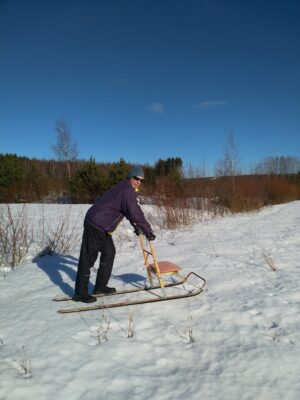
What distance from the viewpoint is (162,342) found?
3285 mm

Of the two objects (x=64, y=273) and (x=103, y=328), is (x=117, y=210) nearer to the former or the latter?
(x=103, y=328)

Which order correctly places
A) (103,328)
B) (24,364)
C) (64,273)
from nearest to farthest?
(24,364) → (103,328) → (64,273)

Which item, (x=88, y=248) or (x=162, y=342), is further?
(x=88, y=248)

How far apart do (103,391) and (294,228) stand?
9.30 metres

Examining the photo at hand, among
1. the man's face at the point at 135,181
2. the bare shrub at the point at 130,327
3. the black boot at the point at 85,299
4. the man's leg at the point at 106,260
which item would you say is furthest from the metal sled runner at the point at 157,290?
the man's face at the point at 135,181

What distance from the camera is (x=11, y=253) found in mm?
7117

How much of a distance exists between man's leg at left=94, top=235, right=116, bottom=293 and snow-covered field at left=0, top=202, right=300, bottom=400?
0.53 m

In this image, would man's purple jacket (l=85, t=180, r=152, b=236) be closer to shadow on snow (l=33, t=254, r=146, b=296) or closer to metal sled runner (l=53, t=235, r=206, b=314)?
metal sled runner (l=53, t=235, r=206, b=314)

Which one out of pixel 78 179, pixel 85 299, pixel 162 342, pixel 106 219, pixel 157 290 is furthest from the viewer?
pixel 78 179

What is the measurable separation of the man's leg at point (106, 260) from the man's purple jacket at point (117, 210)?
25 cm

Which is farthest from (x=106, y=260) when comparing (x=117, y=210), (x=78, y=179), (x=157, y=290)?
(x=78, y=179)

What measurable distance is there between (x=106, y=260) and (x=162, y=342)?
158 cm

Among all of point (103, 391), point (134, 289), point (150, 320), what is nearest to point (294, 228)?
point (134, 289)

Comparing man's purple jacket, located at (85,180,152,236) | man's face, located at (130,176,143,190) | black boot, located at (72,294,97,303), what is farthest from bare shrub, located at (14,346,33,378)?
man's face, located at (130,176,143,190)
